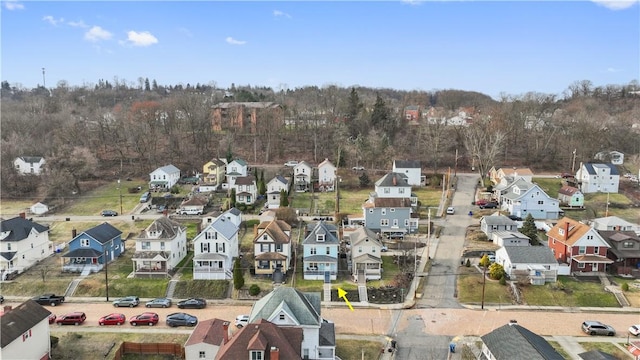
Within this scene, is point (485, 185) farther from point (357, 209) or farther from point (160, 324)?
point (160, 324)

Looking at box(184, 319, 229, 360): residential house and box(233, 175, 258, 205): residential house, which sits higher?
box(233, 175, 258, 205): residential house

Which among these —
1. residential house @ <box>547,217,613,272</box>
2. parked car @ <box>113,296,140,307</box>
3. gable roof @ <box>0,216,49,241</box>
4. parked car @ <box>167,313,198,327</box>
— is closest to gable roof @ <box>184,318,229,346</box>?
parked car @ <box>167,313,198,327</box>

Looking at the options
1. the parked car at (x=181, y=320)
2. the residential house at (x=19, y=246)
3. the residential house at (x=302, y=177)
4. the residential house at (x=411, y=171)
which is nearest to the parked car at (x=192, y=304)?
the parked car at (x=181, y=320)

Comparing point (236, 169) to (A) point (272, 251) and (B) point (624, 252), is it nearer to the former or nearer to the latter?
(A) point (272, 251)

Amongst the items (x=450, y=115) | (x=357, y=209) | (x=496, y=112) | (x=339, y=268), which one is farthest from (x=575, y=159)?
(x=339, y=268)

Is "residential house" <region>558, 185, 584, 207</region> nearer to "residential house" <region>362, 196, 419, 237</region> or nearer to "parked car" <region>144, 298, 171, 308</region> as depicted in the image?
"residential house" <region>362, 196, 419, 237</region>

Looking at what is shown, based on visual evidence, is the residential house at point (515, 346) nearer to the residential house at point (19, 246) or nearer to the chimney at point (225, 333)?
the chimney at point (225, 333)
